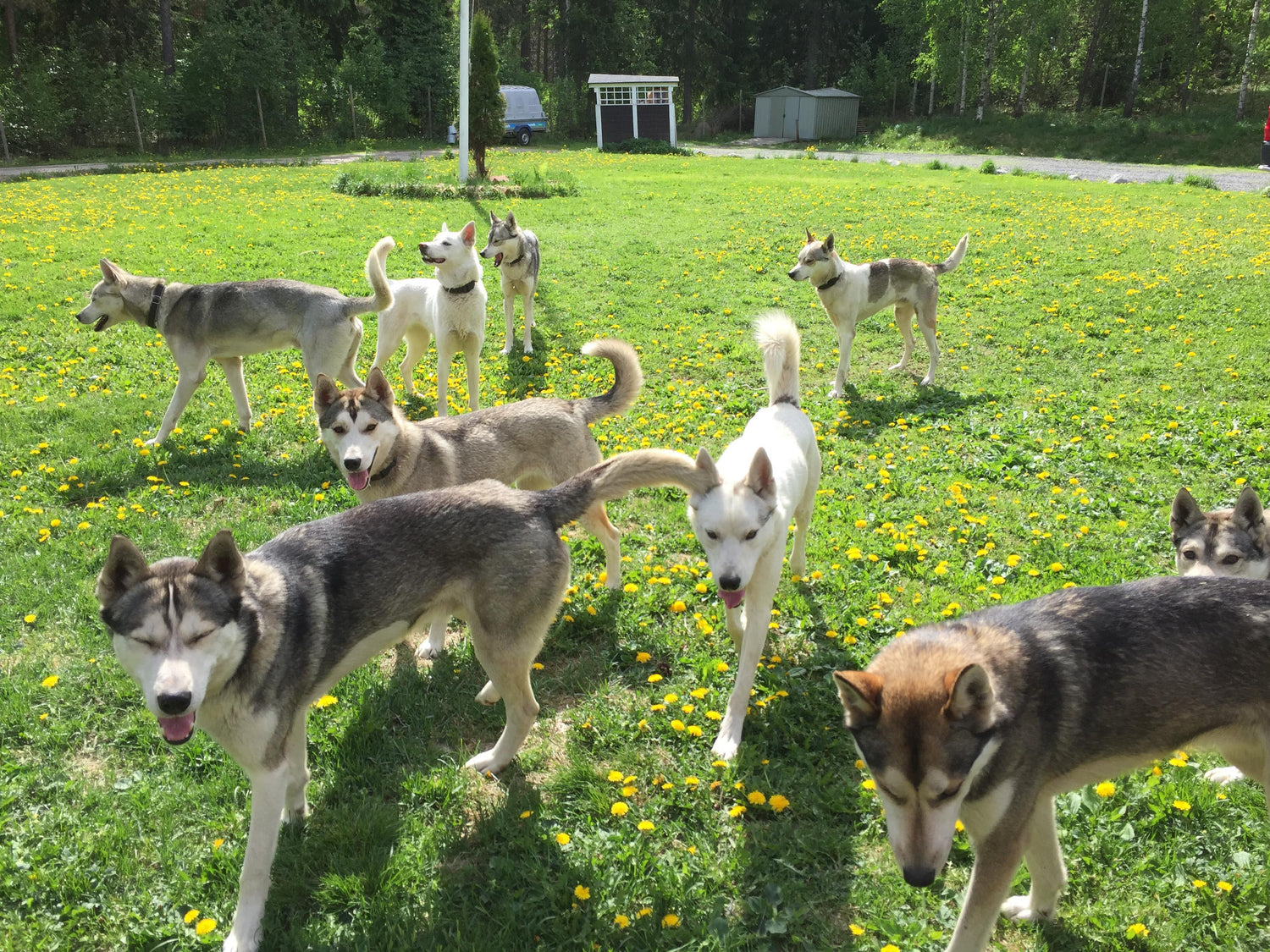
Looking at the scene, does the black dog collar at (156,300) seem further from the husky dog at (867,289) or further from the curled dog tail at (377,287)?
the husky dog at (867,289)

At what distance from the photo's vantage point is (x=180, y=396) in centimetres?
738

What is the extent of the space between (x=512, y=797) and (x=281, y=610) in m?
1.36

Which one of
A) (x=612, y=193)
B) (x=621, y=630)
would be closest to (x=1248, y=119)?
(x=612, y=193)

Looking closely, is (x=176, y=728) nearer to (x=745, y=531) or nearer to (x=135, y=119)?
(x=745, y=531)

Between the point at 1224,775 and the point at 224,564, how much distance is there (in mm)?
4418

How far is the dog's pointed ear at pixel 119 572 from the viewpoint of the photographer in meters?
2.59

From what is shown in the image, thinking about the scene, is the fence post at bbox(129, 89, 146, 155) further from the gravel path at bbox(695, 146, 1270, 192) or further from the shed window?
the gravel path at bbox(695, 146, 1270, 192)

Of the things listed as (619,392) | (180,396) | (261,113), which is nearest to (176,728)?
(619,392)

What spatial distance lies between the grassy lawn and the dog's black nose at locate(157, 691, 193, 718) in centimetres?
107

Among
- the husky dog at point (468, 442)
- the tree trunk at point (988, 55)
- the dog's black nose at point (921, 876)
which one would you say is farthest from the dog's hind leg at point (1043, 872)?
the tree trunk at point (988, 55)

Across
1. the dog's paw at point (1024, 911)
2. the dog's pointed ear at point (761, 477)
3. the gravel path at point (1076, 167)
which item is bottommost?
the dog's paw at point (1024, 911)

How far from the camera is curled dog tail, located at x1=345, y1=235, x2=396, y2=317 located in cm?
664

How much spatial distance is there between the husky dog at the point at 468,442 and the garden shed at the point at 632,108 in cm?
3794

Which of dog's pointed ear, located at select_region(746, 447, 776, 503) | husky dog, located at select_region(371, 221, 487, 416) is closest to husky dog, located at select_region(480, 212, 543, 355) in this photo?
husky dog, located at select_region(371, 221, 487, 416)
